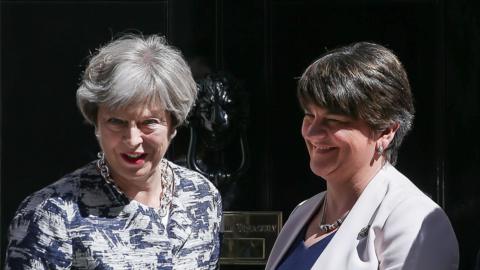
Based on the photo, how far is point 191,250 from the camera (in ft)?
Result: 9.45

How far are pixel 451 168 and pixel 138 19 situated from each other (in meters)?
1.19

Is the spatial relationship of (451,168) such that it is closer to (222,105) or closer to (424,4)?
(424,4)

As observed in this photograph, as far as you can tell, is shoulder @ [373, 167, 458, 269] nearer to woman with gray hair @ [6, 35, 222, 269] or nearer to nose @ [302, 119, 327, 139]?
nose @ [302, 119, 327, 139]

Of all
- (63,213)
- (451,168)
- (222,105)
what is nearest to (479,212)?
(451,168)

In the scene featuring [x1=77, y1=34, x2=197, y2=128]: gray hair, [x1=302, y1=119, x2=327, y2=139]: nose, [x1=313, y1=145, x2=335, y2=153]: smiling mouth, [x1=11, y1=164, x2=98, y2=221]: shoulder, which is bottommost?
[x1=11, y1=164, x2=98, y2=221]: shoulder

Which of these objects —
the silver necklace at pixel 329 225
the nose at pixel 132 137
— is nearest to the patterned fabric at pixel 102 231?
the nose at pixel 132 137

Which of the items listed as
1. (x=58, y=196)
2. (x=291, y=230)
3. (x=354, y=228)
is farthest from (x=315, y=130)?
(x=58, y=196)

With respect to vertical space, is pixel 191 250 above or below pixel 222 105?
below

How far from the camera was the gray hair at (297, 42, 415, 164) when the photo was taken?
8.54 feet

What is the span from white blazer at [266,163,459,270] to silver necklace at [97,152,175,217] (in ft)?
1.56

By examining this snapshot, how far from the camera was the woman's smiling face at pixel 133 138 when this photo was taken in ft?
9.00

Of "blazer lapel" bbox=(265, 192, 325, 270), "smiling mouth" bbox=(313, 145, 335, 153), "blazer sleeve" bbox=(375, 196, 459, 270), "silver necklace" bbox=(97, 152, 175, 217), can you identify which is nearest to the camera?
"blazer sleeve" bbox=(375, 196, 459, 270)

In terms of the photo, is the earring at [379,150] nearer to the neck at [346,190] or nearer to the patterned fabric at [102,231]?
the neck at [346,190]

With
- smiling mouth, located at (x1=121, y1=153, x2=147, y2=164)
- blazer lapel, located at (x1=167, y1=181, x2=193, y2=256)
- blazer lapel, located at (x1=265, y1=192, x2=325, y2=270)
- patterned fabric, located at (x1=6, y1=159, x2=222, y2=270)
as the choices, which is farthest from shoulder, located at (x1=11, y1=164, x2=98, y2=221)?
blazer lapel, located at (x1=265, y1=192, x2=325, y2=270)
